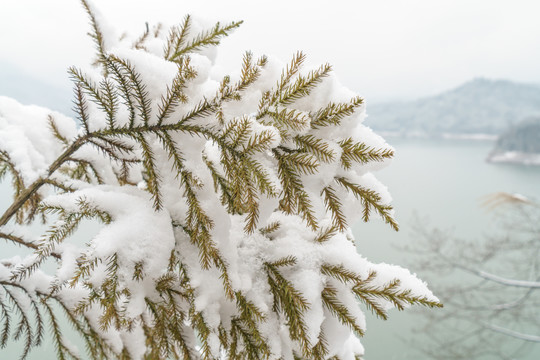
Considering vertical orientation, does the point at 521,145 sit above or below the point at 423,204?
above

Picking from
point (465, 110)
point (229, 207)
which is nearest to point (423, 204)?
point (229, 207)

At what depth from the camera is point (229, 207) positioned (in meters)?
1.04

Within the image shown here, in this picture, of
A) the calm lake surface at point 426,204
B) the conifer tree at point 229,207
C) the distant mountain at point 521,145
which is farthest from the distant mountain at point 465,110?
the conifer tree at point 229,207

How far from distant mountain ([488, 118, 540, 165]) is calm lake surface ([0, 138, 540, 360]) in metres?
1.36

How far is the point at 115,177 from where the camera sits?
1434 millimetres

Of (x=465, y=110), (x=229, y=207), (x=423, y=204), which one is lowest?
(x=423, y=204)

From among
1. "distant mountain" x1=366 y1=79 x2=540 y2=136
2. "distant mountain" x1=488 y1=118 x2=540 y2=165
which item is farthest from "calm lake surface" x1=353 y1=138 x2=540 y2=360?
"distant mountain" x1=366 y1=79 x2=540 y2=136

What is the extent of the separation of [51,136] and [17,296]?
774 millimetres

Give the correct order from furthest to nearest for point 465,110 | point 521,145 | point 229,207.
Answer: point 465,110 < point 521,145 < point 229,207

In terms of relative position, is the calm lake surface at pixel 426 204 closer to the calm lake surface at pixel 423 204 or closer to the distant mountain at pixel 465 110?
the calm lake surface at pixel 423 204

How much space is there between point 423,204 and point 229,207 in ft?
80.3

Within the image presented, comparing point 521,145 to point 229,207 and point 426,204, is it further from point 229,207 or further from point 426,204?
point 229,207

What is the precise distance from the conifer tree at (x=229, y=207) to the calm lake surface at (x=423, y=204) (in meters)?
3.12

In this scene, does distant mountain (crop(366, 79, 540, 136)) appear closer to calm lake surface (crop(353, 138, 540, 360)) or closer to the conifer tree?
calm lake surface (crop(353, 138, 540, 360))
